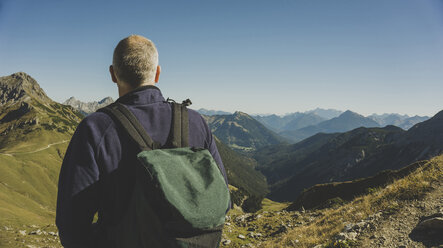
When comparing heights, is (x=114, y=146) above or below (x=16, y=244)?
above

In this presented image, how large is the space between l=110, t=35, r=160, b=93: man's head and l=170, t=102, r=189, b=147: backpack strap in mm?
711

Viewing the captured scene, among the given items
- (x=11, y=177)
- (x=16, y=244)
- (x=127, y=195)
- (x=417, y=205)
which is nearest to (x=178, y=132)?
(x=127, y=195)

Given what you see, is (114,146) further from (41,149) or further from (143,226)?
(41,149)

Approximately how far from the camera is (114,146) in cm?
295

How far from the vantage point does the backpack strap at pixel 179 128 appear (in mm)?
3154

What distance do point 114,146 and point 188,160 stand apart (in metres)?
1.10

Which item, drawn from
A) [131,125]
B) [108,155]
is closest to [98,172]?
[108,155]

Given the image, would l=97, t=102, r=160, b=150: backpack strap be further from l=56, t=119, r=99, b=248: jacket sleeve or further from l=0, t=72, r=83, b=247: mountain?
l=0, t=72, r=83, b=247: mountain

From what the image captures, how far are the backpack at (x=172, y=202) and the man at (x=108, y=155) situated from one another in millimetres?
243

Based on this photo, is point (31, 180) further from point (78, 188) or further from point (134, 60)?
point (134, 60)

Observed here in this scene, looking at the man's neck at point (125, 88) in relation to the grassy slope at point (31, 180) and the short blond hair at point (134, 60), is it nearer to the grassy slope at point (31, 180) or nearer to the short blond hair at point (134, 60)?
the short blond hair at point (134, 60)

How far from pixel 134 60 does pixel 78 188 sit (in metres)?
1.91

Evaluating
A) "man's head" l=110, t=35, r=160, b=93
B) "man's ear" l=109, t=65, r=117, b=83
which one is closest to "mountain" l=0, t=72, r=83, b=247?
"man's ear" l=109, t=65, r=117, b=83

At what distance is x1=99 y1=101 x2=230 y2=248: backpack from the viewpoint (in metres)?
2.42
